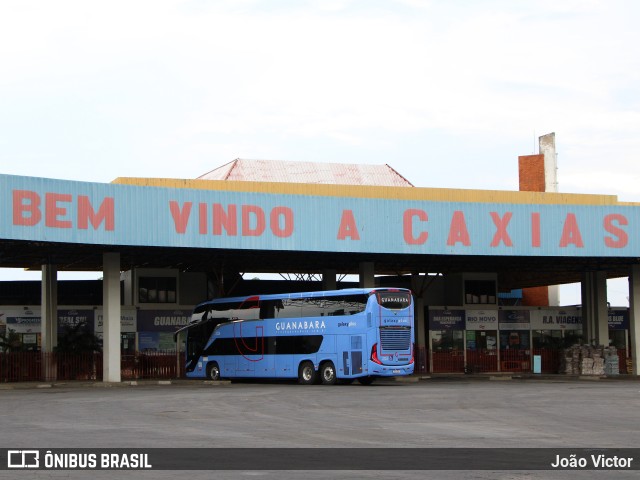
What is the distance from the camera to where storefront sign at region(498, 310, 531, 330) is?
56844 millimetres

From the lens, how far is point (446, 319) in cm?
5588

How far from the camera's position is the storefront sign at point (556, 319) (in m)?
57.1

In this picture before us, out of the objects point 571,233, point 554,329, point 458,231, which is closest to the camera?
point 458,231

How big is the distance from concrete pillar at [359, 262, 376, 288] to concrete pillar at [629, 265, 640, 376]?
12.2m

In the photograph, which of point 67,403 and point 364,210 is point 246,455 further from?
point 364,210

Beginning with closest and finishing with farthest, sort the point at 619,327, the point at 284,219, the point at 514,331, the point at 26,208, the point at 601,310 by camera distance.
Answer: the point at 26,208 → the point at 284,219 → the point at 601,310 → the point at 514,331 → the point at 619,327

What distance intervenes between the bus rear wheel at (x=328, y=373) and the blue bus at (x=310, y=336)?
0.04m

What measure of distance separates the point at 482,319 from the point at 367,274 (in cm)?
1084

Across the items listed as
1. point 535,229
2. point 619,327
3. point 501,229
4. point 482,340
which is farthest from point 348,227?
point 619,327

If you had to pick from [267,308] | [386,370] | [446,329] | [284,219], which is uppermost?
[284,219]

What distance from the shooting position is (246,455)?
1502cm

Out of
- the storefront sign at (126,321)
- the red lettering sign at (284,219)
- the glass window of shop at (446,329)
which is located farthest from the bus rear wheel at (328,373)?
the glass window of shop at (446,329)

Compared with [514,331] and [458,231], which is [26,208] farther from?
[514,331]

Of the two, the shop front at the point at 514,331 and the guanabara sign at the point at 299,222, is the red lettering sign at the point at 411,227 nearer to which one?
the guanabara sign at the point at 299,222
